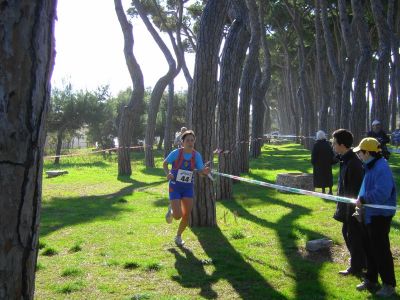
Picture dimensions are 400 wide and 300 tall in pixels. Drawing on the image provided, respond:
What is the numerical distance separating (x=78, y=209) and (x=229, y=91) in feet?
15.2

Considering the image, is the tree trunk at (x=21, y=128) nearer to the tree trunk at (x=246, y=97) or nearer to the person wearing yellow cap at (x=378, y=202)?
the person wearing yellow cap at (x=378, y=202)

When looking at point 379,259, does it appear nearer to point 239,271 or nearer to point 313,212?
point 239,271

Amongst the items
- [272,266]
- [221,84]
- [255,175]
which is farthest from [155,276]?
[255,175]

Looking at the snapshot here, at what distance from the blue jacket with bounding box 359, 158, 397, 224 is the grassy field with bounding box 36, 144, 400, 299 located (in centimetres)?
94

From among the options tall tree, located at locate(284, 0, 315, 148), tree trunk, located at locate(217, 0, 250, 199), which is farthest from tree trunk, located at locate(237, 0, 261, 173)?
tall tree, located at locate(284, 0, 315, 148)

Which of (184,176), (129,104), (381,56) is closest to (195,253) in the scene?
(184,176)

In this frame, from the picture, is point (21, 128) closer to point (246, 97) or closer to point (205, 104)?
point (205, 104)

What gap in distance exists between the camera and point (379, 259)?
199 inches

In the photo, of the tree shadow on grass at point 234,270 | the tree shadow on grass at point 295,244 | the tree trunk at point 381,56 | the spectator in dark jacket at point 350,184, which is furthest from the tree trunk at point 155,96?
the spectator in dark jacket at point 350,184

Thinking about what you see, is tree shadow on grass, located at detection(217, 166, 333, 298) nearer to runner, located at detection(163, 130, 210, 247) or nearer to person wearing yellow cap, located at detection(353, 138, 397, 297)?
person wearing yellow cap, located at detection(353, 138, 397, 297)

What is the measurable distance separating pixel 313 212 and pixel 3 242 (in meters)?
8.63

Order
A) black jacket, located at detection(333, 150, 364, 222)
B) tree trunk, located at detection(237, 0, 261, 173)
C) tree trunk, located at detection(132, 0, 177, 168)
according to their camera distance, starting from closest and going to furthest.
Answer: black jacket, located at detection(333, 150, 364, 222) < tree trunk, located at detection(237, 0, 261, 173) < tree trunk, located at detection(132, 0, 177, 168)

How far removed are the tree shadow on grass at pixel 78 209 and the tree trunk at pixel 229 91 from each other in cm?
247

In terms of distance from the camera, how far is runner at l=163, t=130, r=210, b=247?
7383 mm
